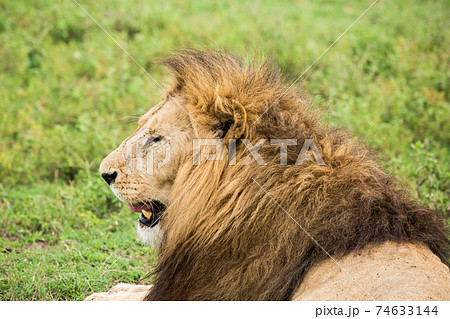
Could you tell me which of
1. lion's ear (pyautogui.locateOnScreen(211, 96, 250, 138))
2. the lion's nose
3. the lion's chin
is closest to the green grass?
the lion's chin

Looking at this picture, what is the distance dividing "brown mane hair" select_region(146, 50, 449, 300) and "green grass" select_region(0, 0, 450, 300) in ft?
1.72

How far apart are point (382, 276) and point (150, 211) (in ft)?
4.45

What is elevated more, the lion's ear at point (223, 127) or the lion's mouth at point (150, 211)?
the lion's ear at point (223, 127)

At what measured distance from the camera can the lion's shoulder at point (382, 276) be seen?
7.89 ft

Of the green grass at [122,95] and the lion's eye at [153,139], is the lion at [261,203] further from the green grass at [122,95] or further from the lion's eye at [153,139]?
the green grass at [122,95]

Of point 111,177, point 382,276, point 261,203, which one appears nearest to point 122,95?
point 111,177

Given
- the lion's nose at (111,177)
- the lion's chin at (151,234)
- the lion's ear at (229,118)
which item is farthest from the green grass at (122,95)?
the lion's nose at (111,177)

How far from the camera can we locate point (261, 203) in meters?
2.83

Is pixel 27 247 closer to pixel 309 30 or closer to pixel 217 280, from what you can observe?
pixel 217 280

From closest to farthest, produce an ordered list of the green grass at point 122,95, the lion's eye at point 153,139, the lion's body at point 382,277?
the lion's body at point 382,277, the lion's eye at point 153,139, the green grass at point 122,95

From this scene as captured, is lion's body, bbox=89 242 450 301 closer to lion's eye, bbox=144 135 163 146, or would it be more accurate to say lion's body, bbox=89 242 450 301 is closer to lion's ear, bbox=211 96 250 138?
lion's ear, bbox=211 96 250 138

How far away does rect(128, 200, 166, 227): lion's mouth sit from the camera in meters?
3.19

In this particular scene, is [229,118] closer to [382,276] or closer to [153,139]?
[153,139]

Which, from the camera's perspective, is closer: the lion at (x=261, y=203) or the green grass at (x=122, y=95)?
the lion at (x=261, y=203)
